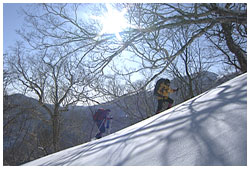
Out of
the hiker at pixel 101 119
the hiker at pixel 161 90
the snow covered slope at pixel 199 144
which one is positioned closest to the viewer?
the snow covered slope at pixel 199 144

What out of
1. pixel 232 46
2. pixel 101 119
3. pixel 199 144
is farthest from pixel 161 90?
pixel 199 144

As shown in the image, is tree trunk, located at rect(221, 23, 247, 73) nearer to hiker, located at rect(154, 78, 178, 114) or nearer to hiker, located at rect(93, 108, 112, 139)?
hiker, located at rect(154, 78, 178, 114)

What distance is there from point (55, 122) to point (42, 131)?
6.89m

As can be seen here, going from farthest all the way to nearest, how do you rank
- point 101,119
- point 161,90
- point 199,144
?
point 101,119, point 161,90, point 199,144

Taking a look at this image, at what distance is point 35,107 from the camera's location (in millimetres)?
11484

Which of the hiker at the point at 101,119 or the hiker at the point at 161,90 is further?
the hiker at the point at 101,119

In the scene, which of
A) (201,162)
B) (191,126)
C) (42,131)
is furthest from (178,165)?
(42,131)

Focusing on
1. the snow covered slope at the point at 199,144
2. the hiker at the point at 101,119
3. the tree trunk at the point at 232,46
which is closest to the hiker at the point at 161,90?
the hiker at the point at 101,119

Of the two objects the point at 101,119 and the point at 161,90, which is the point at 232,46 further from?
the point at 101,119

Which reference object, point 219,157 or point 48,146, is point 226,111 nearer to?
point 219,157

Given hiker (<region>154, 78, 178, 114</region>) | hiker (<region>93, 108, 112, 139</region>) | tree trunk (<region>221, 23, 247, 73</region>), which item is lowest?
hiker (<region>93, 108, 112, 139</region>)

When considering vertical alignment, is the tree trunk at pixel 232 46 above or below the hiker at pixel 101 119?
above

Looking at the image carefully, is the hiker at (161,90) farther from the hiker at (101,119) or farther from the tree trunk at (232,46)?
the tree trunk at (232,46)

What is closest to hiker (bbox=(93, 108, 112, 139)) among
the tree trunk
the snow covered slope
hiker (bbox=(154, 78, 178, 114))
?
hiker (bbox=(154, 78, 178, 114))
